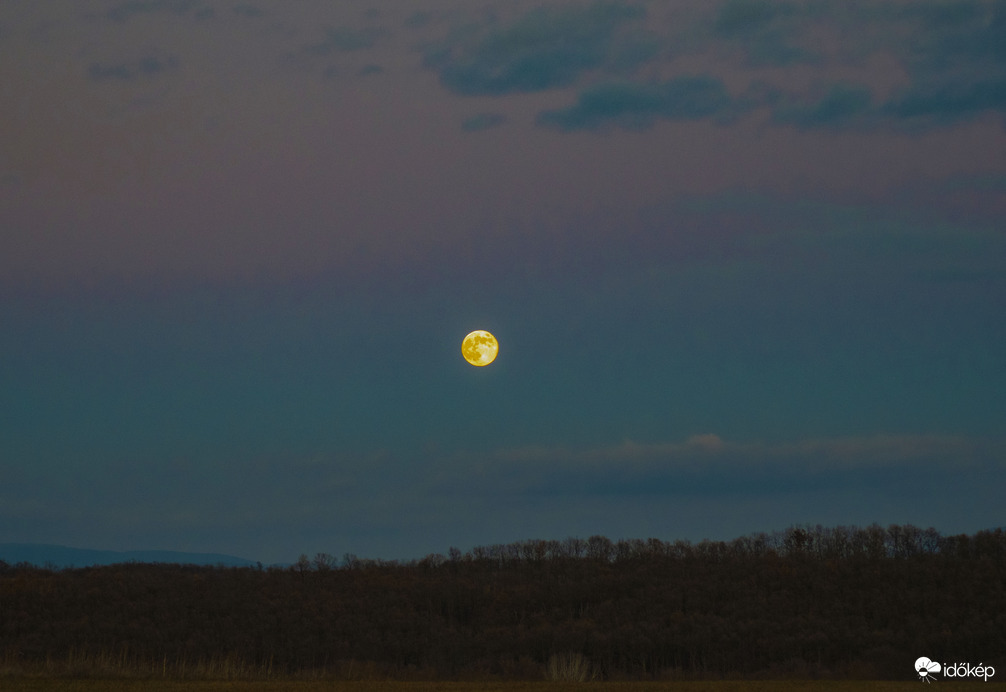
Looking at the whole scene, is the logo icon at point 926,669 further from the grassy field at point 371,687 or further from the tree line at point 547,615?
the grassy field at point 371,687

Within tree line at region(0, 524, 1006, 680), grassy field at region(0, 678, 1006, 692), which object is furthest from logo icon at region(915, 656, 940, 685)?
grassy field at region(0, 678, 1006, 692)

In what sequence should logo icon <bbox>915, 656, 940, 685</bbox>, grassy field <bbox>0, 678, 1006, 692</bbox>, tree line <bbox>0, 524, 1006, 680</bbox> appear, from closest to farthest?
grassy field <bbox>0, 678, 1006, 692</bbox> → logo icon <bbox>915, 656, 940, 685</bbox> → tree line <bbox>0, 524, 1006, 680</bbox>

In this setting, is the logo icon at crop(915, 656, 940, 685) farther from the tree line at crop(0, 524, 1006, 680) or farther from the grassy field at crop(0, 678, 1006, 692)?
the grassy field at crop(0, 678, 1006, 692)

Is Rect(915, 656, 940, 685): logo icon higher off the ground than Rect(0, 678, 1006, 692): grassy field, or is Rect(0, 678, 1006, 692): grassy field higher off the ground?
Rect(0, 678, 1006, 692): grassy field

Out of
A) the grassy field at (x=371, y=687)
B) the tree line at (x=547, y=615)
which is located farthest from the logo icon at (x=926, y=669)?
the grassy field at (x=371, y=687)

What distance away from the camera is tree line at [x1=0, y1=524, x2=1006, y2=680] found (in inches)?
1737

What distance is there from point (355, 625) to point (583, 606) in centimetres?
1366

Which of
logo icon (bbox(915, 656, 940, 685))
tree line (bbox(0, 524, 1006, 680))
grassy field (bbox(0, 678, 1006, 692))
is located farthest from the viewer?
tree line (bbox(0, 524, 1006, 680))

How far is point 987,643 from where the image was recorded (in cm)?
4381

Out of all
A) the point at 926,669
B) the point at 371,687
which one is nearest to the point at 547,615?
the point at 926,669

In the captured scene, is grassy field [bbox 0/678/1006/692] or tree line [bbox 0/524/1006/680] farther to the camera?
tree line [bbox 0/524/1006/680]

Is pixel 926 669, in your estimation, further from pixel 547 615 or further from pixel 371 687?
pixel 547 615

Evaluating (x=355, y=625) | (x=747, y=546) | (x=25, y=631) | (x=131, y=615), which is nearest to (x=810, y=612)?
(x=355, y=625)

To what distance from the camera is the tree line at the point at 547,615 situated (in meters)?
44.1
